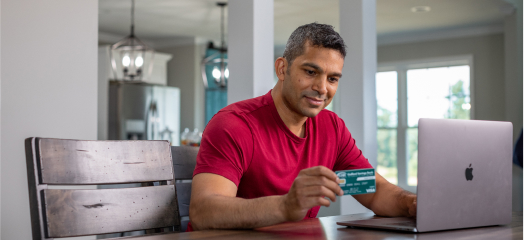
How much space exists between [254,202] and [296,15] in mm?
4393

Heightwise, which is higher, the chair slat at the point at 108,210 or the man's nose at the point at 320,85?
the man's nose at the point at 320,85

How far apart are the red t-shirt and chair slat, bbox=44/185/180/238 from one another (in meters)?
0.13

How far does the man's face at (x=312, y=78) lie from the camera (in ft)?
4.44

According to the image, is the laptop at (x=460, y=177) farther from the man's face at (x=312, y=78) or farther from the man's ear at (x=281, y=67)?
the man's ear at (x=281, y=67)

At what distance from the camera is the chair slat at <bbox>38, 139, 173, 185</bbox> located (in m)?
1.06

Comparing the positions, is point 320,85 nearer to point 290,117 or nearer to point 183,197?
point 290,117

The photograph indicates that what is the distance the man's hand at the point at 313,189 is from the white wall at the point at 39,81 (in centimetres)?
126

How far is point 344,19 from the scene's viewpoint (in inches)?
103

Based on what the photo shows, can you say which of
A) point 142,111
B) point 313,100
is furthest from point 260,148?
point 142,111

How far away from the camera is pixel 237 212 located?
105 centimetres

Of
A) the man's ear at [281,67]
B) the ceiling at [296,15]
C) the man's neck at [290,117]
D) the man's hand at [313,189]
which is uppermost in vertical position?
the ceiling at [296,15]

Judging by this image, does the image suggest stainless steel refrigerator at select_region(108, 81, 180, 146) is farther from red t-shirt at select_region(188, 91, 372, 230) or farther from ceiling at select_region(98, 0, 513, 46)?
red t-shirt at select_region(188, 91, 372, 230)

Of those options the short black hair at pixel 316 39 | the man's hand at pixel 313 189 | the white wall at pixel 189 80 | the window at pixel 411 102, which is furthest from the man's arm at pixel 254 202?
the white wall at pixel 189 80

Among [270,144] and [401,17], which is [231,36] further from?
[401,17]
